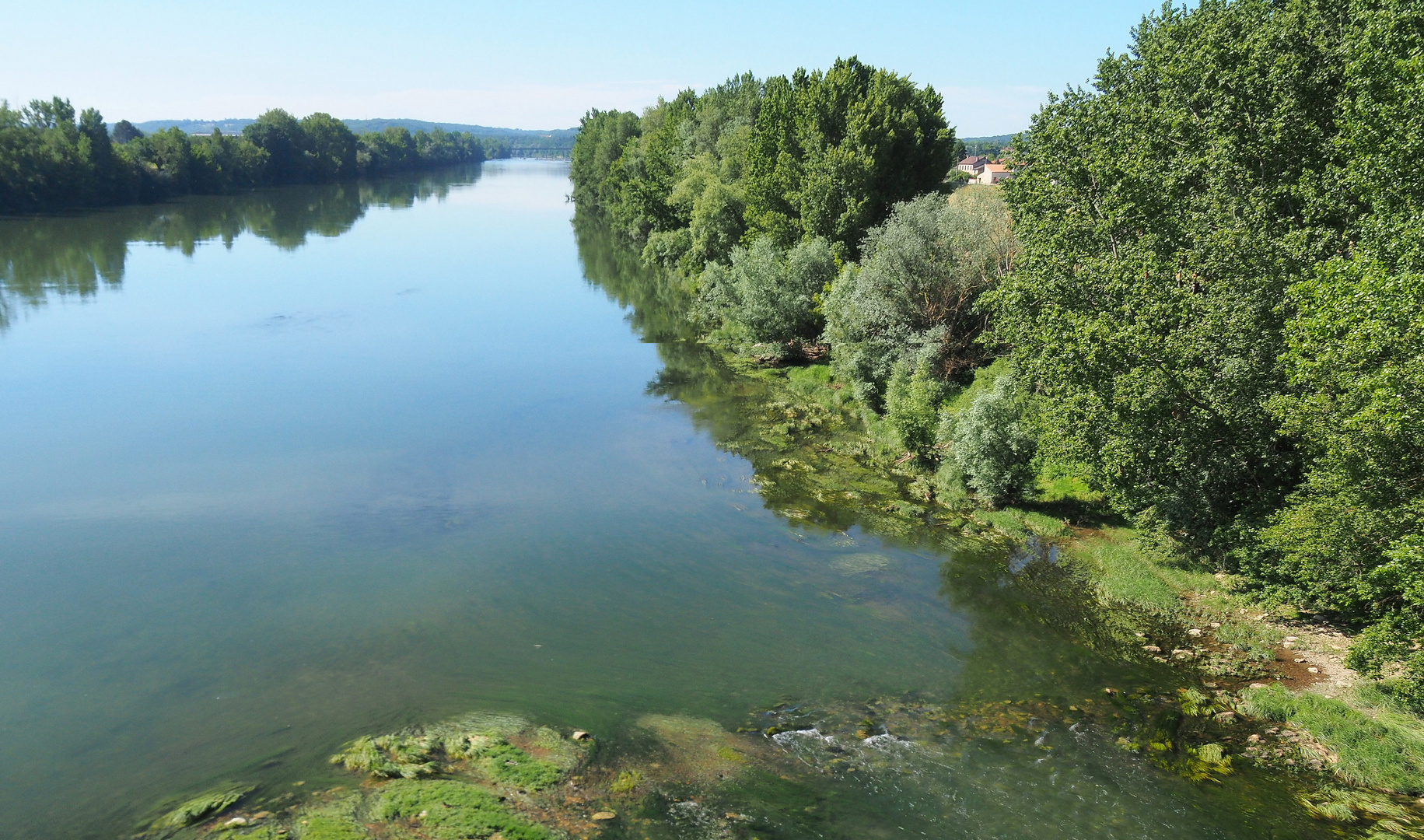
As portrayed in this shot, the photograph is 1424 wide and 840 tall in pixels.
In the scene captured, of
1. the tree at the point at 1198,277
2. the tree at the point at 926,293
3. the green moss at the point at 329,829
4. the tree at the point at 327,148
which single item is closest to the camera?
the green moss at the point at 329,829

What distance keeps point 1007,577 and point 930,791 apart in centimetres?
857

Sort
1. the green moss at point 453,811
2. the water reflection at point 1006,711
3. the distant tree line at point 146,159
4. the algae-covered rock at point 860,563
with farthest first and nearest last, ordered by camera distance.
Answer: the distant tree line at point 146,159
the algae-covered rock at point 860,563
the water reflection at point 1006,711
the green moss at point 453,811

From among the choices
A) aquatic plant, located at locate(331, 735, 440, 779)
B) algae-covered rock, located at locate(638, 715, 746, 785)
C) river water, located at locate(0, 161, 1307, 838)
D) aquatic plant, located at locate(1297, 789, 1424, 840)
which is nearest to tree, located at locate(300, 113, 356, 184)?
river water, located at locate(0, 161, 1307, 838)

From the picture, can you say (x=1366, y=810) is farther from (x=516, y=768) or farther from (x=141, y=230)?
(x=141, y=230)

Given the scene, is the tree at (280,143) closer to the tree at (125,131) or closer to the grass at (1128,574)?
the tree at (125,131)

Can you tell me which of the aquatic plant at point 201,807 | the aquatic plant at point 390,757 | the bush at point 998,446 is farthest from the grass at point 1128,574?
the aquatic plant at point 201,807

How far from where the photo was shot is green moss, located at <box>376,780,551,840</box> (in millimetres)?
11602

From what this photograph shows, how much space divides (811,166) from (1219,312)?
26310 millimetres

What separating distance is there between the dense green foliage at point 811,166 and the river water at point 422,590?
11.9 m

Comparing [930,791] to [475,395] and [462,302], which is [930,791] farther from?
[462,302]

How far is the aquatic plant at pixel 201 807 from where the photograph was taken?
12062mm

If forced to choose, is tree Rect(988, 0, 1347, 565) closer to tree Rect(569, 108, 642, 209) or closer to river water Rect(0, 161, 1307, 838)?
river water Rect(0, 161, 1307, 838)

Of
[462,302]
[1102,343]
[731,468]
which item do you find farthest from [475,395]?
[1102,343]

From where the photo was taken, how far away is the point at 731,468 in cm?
2766
